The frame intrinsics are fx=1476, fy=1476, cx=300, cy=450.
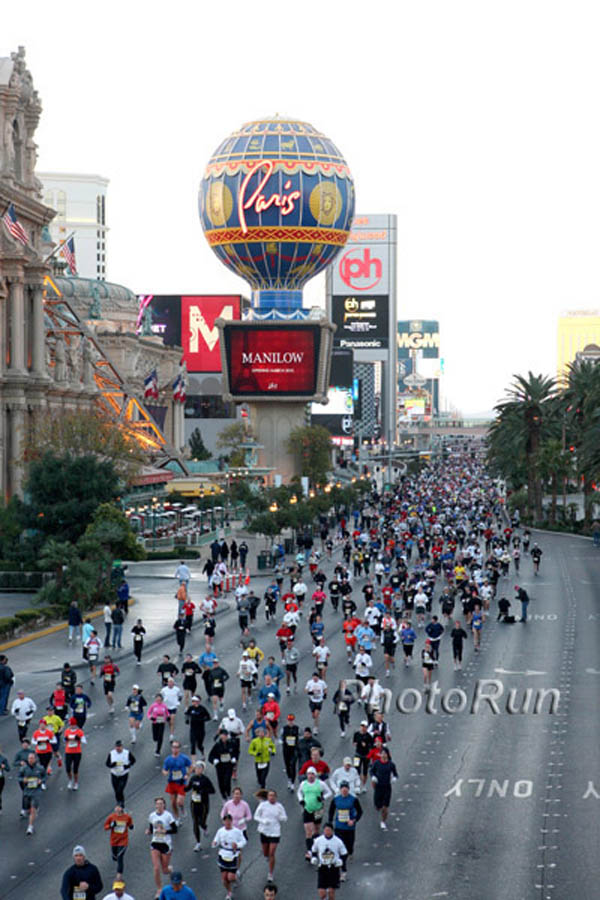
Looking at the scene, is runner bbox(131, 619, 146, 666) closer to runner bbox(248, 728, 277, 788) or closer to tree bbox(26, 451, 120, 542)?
runner bbox(248, 728, 277, 788)

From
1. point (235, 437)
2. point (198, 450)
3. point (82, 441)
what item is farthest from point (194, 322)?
point (82, 441)

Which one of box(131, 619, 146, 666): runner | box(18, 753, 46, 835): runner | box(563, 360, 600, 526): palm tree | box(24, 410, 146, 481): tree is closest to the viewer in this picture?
box(18, 753, 46, 835): runner

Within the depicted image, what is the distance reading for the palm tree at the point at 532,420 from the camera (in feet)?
302

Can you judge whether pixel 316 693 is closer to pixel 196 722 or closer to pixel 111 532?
pixel 196 722

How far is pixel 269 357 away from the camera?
371 feet

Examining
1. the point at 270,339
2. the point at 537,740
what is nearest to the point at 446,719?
the point at 537,740

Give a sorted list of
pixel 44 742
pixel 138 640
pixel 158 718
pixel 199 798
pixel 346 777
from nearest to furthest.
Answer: pixel 346 777, pixel 199 798, pixel 44 742, pixel 158 718, pixel 138 640

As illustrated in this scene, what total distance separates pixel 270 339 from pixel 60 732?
90178 millimetres

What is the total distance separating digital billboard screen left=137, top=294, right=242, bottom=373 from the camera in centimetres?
16550

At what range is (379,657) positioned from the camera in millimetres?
34938

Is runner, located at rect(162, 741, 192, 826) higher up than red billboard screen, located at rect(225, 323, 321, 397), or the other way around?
red billboard screen, located at rect(225, 323, 321, 397)

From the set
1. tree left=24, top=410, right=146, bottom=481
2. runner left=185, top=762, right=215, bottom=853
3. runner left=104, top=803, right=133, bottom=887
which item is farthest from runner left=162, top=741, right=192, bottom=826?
tree left=24, top=410, right=146, bottom=481

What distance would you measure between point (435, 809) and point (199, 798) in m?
3.75

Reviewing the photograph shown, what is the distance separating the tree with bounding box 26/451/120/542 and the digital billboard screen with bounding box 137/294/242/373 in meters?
117
